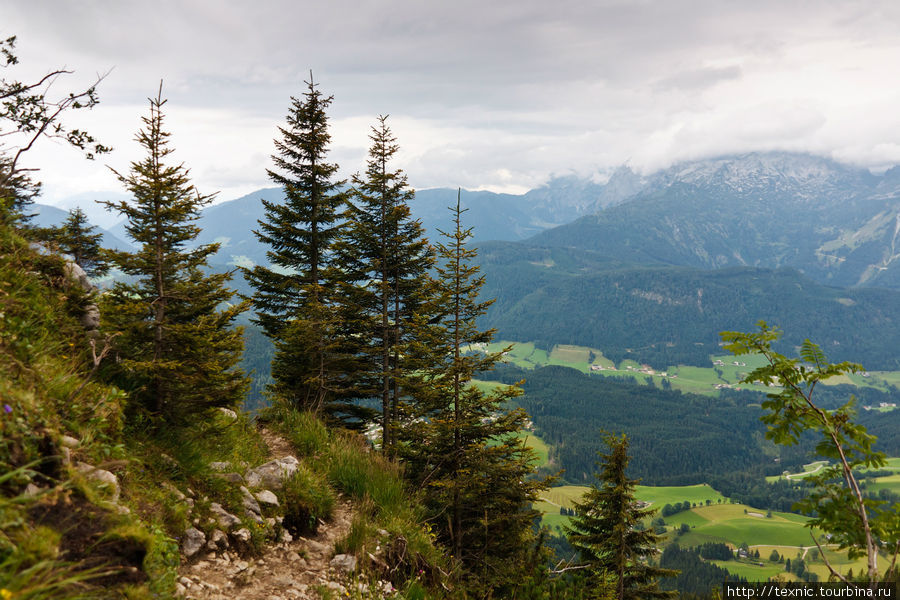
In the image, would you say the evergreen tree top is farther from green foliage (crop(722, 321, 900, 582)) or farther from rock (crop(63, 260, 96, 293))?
green foliage (crop(722, 321, 900, 582))

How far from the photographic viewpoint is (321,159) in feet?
62.3

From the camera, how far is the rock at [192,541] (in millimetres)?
5020

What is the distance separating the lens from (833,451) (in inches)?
140

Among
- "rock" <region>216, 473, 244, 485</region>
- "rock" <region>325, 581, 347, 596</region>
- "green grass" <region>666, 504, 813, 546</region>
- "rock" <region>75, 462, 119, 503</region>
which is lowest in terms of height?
"green grass" <region>666, 504, 813, 546</region>

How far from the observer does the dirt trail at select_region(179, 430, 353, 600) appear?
4.79 metres

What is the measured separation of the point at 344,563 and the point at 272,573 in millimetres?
941

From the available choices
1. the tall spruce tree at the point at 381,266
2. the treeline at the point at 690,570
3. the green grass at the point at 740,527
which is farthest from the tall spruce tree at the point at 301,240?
the green grass at the point at 740,527

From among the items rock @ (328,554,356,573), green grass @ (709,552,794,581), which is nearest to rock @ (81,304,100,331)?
rock @ (328,554,356,573)

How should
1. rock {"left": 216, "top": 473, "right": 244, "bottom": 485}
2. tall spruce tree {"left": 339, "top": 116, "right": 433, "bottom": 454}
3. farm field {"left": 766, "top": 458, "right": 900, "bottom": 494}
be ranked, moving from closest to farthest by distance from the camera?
rock {"left": 216, "top": 473, "right": 244, "bottom": 485} → tall spruce tree {"left": 339, "top": 116, "right": 433, "bottom": 454} → farm field {"left": 766, "top": 458, "right": 900, "bottom": 494}

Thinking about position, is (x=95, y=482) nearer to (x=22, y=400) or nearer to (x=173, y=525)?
(x=22, y=400)

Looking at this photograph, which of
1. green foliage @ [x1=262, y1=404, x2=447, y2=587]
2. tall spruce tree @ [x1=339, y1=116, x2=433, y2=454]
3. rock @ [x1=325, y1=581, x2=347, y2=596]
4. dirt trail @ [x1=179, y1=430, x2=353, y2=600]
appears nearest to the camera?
dirt trail @ [x1=179, y1=430, x2=353, y2=600]

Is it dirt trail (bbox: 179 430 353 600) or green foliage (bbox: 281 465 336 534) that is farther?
green foliage (bbox: 281 465 336 534)

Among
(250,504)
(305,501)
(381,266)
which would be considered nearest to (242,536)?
(250,504)

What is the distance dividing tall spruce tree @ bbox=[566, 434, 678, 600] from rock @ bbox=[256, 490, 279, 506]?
39.9 ft
